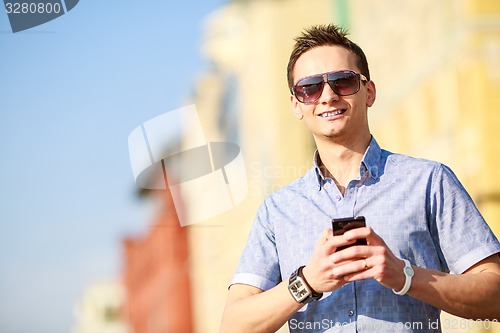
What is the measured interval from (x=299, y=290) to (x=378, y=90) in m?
15.6

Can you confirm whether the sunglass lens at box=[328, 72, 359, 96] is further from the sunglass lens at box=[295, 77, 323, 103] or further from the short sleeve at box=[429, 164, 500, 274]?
the short sleeve at box=[429, 164, 500, 274]

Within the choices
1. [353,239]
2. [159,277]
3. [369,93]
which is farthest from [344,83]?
[159,277]

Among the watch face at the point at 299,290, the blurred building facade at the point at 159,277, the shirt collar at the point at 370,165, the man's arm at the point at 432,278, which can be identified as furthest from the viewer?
the blurred building facade at the point at 159,277

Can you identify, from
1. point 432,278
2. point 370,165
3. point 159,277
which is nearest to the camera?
point 432,278

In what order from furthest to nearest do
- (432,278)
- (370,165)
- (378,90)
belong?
1. (378,90)
2. (370,165)
3. (432,278)

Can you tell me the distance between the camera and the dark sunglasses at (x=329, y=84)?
7.24 ft

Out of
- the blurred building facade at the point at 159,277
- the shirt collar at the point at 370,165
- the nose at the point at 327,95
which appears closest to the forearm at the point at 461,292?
the shirt collar at the point at 370,165

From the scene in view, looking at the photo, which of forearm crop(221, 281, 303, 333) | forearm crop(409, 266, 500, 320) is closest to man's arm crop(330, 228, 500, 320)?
forearm crop(409, 266, 500, 320)

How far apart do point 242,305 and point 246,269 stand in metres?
0.10

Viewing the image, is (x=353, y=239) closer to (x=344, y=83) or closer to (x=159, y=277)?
(x=344, y=83)

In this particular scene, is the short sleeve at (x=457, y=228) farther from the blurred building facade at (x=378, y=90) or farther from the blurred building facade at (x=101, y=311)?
the blurred building facade at (x=101, y=311)

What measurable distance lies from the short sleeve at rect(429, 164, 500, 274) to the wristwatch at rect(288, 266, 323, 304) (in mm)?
310

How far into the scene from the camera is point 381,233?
2.13 metres

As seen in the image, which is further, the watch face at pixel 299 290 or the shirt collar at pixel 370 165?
the shirt collar at pixel 370 165
